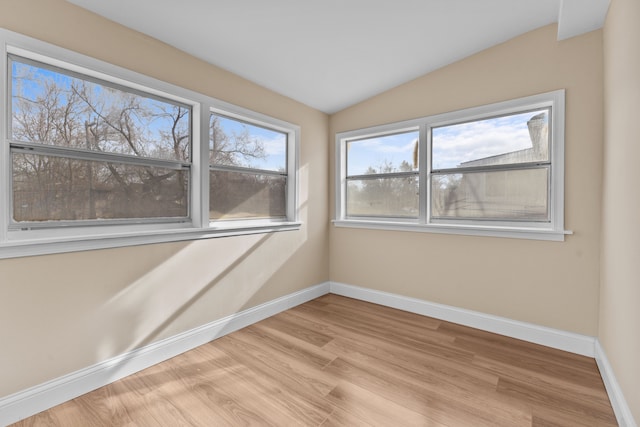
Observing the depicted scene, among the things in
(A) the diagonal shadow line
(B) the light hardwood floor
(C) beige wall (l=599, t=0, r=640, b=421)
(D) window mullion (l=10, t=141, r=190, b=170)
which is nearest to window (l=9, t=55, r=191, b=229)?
(D) window mullion (l=10, t=141, r=190, b=170)

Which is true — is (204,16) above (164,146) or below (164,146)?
above

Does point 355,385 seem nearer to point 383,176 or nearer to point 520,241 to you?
point 520,241

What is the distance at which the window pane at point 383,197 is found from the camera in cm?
328

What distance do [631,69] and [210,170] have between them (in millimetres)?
2846

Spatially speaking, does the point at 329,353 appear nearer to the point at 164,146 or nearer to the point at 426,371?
the point at 426,371

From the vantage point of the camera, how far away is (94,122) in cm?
190

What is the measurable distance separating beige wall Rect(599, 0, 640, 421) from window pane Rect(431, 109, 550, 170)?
46 centimetres

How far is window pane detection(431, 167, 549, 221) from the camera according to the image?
2.51 metres

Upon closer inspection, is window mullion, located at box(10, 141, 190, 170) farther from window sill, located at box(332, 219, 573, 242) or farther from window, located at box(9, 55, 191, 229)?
window sill, located at box(332, 219, 573, 242)

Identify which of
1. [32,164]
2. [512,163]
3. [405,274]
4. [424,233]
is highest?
[512,163]

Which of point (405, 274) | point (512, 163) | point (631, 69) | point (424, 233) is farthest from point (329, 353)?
point (631, 69)

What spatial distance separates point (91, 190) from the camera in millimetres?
1902

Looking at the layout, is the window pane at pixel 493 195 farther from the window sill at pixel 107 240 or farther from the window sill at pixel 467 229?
the window sill at pixel 107 240

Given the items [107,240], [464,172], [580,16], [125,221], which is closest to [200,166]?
[125,221]
